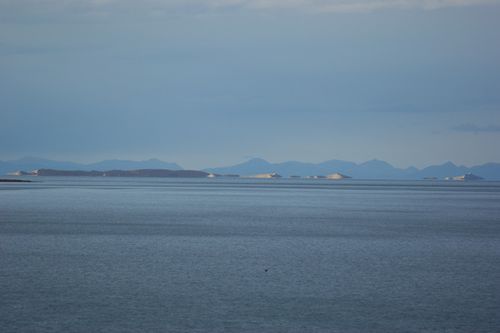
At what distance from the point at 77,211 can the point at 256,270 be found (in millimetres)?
32455

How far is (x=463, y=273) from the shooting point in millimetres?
23578

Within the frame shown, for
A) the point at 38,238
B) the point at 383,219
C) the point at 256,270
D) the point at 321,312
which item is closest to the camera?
the point at 321,312

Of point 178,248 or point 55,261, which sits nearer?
point 55,261

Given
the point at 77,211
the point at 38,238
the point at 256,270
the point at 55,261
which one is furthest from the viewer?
the point at 77,211

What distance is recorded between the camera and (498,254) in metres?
28.6

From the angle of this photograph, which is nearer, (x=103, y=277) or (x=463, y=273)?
(x=103, y=277)

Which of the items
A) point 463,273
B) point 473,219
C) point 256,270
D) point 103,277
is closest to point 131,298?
point 103,277

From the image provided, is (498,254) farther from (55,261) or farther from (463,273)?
(55,261)

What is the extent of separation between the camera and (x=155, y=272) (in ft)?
74.8

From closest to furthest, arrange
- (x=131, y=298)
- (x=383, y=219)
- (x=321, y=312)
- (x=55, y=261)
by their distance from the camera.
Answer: (x=321, y=312), (x=131, y=298), (x=55, y=261), (x=383, y=219)

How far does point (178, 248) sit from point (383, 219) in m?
21.5

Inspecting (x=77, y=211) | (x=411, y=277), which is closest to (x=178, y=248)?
(x=411, y=277)

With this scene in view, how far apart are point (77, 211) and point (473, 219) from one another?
25.7 metres

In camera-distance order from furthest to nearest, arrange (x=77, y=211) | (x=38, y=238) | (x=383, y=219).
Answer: (x=77, y=211) < (x=383, y=219) < (x=38, y=238)
